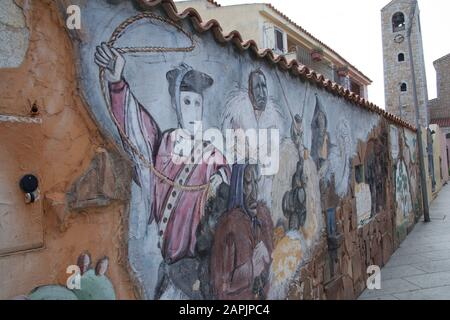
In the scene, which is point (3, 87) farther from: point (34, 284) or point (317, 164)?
point (317, 164)

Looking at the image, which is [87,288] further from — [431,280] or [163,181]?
[431,280]

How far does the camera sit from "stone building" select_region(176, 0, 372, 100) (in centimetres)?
1647

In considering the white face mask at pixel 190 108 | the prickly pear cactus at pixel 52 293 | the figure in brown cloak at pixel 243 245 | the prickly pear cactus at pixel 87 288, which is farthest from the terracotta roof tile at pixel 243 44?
the prickly pear cactus at pixel 52 293

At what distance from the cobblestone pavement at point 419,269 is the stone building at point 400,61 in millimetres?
23128

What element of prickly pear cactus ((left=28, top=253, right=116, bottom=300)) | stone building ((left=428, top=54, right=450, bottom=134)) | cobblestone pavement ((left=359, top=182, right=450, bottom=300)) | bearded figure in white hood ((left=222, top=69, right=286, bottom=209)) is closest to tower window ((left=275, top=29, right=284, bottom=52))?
cobblestone pavement ((left=359, top=182, right=450, bottom=300))

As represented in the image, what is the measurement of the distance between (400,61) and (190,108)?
1337 inches

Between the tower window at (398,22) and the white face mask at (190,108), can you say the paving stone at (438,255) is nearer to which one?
the white face mask at (190,108)

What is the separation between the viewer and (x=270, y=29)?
16.9 m

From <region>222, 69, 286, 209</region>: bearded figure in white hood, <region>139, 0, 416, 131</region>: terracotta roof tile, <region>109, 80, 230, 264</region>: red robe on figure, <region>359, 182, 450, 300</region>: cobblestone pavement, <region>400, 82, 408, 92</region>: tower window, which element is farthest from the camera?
<region>400, 82, 408, 92</region>: tower window

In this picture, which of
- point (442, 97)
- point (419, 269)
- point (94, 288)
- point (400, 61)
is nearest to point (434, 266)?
point (419, 269)

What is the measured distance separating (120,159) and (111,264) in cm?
60

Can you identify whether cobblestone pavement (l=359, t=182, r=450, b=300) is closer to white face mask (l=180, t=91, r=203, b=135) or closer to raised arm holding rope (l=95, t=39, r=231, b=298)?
raised arm holding rope (l=95, t=39, r=231, b=298)

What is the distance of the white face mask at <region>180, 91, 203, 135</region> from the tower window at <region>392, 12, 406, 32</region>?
34.1m

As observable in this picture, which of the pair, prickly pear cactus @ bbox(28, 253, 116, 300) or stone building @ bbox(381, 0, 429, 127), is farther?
stone building @ bbox(381, 0, 429, 127)
